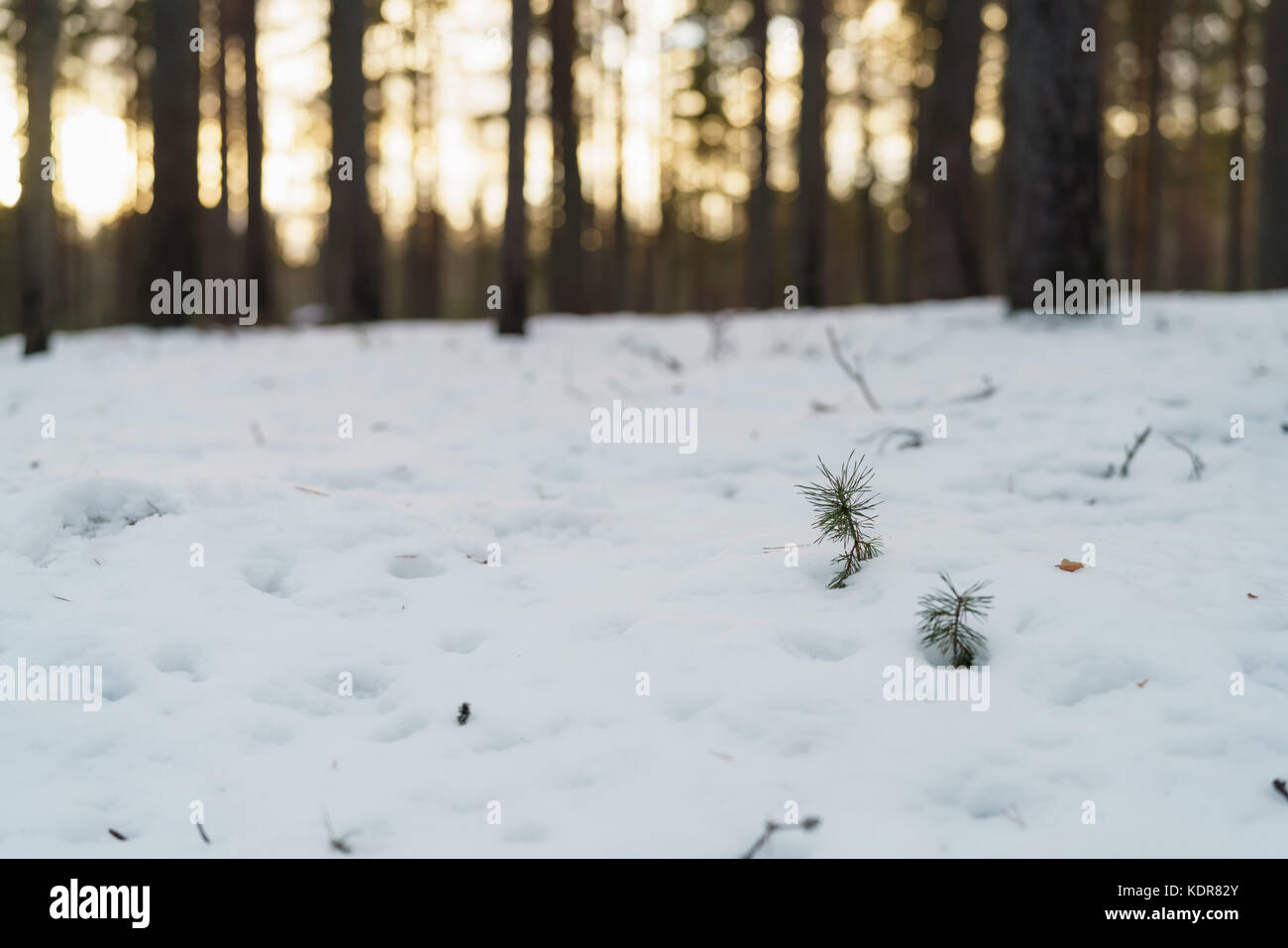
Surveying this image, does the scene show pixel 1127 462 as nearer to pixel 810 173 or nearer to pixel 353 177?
pixel 810 173

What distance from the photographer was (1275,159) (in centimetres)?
1238

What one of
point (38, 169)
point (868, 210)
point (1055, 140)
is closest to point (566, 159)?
point (38, 169)

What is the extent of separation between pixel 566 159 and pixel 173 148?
6.21m

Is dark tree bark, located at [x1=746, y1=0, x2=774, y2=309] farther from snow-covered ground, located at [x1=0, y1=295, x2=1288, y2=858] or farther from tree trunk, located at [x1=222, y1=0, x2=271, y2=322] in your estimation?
snow-covered ground, located at [x1=0, y1=295, x2=1288, y2=858]

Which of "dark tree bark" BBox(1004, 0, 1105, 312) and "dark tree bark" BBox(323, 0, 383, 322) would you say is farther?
"dark tree bark" BBox(323, 0, 383, 322)

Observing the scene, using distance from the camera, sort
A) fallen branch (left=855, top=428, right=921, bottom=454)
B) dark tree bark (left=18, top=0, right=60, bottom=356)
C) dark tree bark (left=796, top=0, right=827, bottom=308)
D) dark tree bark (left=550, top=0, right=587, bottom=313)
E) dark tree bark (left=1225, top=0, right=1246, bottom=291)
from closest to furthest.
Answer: fallen branch (left=855, top=428, right=921, bottom=454) → dark tree bark (left=18, top=0, right=60, bottom=356) → dark tree bark (left=796, top=0, right=827, bottom=308) → dark tree bark (left=550, top=0, right=587, bottom=313) → dark tree bark (left=1225, top=0, right=1246, bottom=291)

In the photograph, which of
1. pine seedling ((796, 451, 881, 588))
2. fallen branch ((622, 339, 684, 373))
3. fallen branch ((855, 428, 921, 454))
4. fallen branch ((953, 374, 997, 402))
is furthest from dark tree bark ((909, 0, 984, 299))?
pine seedling ((796, 451, 881, 588))

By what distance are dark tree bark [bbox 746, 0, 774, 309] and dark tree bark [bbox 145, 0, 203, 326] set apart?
326 inches

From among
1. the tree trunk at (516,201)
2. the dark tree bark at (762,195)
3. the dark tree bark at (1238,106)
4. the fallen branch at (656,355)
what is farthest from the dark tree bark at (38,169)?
the dark tree bark at (1238,106)

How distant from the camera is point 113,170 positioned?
26281 millimetres

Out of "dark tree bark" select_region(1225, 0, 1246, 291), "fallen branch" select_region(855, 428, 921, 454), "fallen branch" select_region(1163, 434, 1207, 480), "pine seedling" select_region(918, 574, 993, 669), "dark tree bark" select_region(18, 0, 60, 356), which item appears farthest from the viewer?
"dark tree bark" select_region(1225, 0, 1246, 291)

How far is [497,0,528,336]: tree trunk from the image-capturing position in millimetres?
8016

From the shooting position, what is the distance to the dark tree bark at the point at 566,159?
14.5 meters

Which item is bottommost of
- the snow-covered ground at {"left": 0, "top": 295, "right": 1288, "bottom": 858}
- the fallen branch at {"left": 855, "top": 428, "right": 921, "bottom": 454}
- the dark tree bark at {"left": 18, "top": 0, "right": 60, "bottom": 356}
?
the snow-covered ground at {"left": 0, "top": 295, "right": 1288, "bottom": 858}
